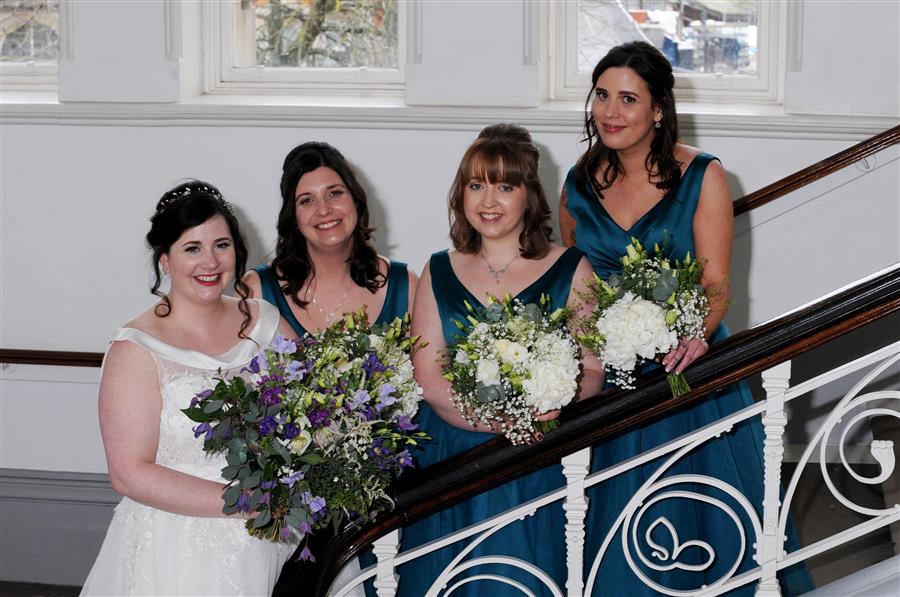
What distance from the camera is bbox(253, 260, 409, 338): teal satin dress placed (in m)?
3.36

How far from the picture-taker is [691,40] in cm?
534

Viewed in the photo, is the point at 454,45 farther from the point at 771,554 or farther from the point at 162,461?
Answer: the point at 771,554

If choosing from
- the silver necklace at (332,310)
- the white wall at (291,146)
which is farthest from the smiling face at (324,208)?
the white wall at (291,146)

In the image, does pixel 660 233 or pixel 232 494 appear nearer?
pixel 232 494

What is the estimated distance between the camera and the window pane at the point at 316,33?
17.6 feet

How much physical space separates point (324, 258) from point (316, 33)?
2.37m

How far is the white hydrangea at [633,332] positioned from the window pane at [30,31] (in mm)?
3933

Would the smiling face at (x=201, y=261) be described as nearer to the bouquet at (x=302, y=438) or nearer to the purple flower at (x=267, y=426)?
the bouquet at (x=302, y=438)

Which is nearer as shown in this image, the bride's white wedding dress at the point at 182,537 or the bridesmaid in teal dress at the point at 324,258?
the bride's white wedding dress at the point at 182,537

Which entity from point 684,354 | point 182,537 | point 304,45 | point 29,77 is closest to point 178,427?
point 182,537

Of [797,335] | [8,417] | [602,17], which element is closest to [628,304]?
[797,335]

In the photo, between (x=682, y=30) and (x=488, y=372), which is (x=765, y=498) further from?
(x=682, y=30)

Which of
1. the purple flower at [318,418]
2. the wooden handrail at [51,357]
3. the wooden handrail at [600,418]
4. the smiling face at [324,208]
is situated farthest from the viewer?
the wooden handrail at [51,357]

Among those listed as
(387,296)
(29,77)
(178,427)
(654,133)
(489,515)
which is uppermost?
(29,77)
